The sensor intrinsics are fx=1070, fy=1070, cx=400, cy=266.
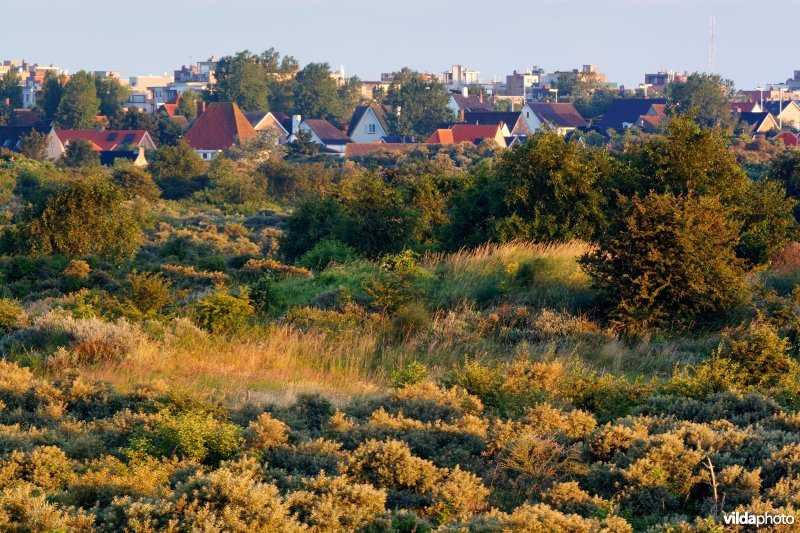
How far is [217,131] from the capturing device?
79938 millimetres

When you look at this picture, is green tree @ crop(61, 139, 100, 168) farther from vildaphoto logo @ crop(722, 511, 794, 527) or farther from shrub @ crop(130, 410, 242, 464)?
vildaphoto logo @ crop(722, 511, 794, 527)

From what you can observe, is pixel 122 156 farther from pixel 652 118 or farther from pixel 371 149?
pixel 652 118

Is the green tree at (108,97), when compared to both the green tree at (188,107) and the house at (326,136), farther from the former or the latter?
the house at (326,136)

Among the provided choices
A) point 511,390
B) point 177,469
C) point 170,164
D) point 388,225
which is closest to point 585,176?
point 388,225

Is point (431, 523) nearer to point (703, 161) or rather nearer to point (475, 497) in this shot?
point (475, 497)

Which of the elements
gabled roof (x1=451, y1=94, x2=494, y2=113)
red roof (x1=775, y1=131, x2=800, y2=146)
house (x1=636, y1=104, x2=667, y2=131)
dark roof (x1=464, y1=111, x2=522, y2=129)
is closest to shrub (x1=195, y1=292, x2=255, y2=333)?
red roof (x1=775, y1=131, x2=800, y2=146)

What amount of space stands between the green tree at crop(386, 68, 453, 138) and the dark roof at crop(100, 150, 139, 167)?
2456 centimetres

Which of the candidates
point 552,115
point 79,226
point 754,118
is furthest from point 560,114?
point 79,226

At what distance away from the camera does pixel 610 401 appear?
8.69 metres

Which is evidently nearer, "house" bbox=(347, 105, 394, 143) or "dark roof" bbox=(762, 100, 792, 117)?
"house" bbox=(347, 105, 394, 143)

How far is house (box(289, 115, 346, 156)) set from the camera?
81031 mm

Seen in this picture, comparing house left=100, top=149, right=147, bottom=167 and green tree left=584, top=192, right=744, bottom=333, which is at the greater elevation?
green tree left=584, top=192, right=744, bottom=333

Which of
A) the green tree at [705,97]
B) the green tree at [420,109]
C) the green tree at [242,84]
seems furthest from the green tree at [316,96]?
the green tree at [705,97]

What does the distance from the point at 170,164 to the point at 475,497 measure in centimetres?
4973
